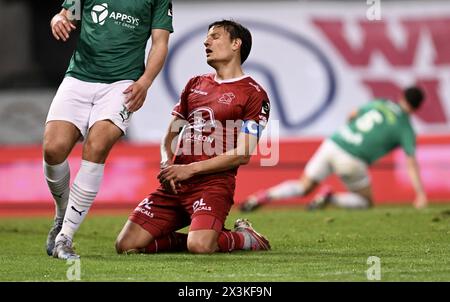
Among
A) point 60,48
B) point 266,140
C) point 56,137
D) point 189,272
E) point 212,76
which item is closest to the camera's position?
point 189,272

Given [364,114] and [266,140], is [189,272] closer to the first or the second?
[364,114]

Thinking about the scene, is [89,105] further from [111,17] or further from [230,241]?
[230,241]

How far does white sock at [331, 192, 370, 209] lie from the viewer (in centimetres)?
1437

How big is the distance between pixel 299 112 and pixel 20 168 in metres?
4.55

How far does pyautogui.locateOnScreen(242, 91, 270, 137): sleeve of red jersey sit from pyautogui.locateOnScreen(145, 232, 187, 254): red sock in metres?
1.09

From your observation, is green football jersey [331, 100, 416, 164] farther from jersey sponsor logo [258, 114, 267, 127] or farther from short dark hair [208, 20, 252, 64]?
jersey sponsor logo [258, 114, 267, 127]

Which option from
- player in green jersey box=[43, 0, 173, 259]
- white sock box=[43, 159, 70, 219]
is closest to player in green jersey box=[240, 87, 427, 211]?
white sock box=[43, 159, 70, 219]

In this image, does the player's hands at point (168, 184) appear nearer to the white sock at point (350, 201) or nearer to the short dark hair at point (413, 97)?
the white sock at point (350, 201)

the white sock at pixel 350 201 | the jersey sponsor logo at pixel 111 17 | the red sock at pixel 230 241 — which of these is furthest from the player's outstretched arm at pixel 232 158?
the white sock at pixel 350 201

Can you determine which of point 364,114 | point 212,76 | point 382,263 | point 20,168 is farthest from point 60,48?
point 382,263
